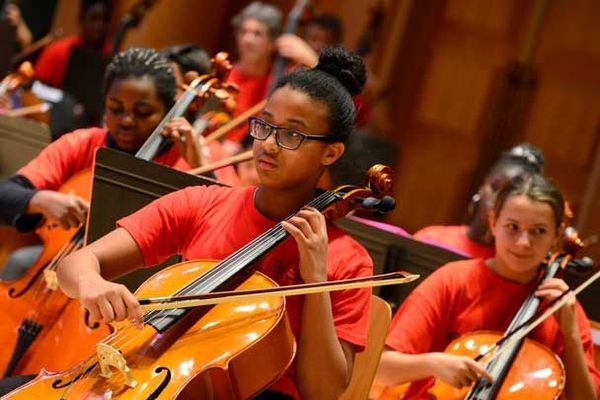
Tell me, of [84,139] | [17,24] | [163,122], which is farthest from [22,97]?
[163,122]

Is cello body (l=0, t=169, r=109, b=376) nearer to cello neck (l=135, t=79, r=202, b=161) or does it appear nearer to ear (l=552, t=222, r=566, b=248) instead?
cello neck (l=135, t=79, r=202, b=161)

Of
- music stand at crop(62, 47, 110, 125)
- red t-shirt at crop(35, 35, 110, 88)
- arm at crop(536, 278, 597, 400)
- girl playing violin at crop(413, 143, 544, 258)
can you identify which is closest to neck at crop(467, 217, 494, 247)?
girl playing violin at crop(413, 143, 544, 258)

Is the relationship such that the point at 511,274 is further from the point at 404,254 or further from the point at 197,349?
the point at 197,349

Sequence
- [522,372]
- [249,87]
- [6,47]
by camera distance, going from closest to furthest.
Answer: [522,372] < [6,47] < [249,87]

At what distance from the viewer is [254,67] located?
437 centimetres

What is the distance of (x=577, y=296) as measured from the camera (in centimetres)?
248

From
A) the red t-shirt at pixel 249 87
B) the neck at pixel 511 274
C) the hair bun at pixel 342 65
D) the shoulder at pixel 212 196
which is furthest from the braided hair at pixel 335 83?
the red t-shirt at pixel 249 87

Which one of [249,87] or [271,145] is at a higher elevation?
[271,145]

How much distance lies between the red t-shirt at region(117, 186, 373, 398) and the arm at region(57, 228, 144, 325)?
3 centimetres

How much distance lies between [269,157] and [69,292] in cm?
41

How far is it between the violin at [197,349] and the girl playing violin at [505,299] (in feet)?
2.05

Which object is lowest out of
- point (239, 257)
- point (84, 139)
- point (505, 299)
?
point (505, 299)

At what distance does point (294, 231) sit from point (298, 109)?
0.81ft

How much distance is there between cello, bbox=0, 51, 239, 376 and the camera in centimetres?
226
